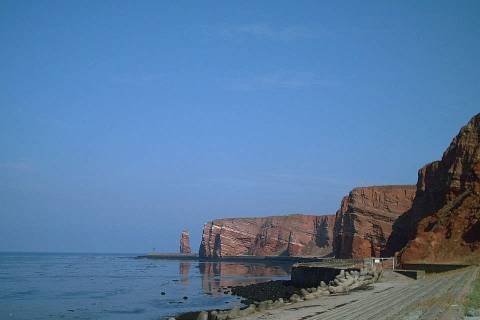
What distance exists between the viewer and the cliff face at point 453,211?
34.5 metres

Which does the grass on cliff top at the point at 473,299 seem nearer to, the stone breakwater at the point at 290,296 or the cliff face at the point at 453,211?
the stone breakwater at the point at 290,296

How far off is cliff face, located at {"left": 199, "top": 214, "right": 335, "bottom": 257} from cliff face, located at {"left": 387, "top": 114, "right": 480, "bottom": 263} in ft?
298

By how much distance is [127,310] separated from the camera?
34.9 m

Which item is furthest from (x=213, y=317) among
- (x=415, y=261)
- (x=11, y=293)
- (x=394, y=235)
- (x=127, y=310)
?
(x=394, y=235)

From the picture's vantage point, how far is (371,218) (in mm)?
77688

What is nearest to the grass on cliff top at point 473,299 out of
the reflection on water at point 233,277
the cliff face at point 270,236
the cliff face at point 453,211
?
the cliff face at point 453,211

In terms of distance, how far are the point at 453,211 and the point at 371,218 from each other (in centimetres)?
3963

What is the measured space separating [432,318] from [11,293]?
1646 inches

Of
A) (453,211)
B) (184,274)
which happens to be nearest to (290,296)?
(453,211)

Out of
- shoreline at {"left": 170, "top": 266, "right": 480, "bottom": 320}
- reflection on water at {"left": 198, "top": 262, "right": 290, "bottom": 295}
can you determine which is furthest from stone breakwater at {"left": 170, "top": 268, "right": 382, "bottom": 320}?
reflection on water at {"left": 198, "top": 262, "right": 290, "bottom": 295}

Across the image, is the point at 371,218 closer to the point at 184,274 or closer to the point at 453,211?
the point at 184,274

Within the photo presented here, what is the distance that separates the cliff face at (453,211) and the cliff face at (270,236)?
90.8m

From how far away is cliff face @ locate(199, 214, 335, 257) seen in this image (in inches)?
5733

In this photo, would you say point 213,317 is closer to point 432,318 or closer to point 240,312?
point 240,312
